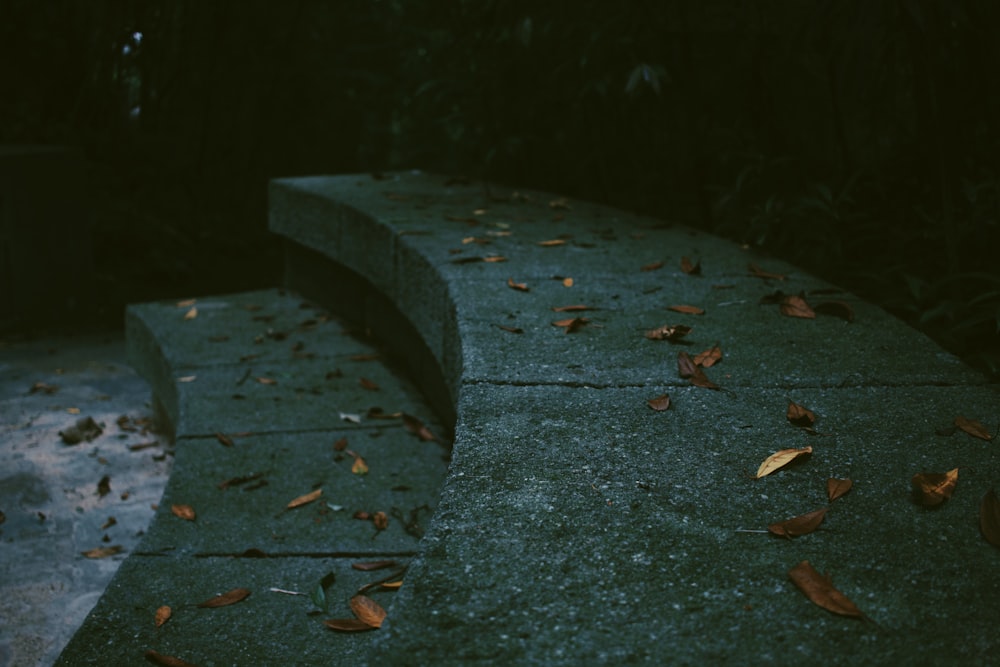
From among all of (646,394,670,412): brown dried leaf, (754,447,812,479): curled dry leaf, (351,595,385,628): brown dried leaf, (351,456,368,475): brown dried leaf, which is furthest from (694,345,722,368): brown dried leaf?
(351,456,368,475): brown dried leaf

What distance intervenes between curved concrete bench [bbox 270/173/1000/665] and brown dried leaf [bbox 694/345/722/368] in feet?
0.07

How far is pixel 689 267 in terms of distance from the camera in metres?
2.63

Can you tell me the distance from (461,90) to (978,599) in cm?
355

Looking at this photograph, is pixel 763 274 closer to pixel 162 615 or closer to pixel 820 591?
pixel 820 591

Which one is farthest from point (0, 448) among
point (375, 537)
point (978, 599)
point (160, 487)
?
point (978, 599)

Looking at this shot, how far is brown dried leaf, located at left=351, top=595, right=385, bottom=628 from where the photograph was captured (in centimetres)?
165

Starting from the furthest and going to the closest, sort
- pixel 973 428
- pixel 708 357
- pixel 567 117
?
pixel 567 117 < pixel 708 357 < pixel 973 428

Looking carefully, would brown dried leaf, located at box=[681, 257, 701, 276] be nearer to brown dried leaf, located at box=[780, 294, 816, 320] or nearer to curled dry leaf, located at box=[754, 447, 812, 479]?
brown dried leaf, located at box=[780, 294, 816, 320]

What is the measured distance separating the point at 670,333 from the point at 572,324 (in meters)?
0.22

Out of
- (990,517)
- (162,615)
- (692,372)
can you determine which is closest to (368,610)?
(162,615)

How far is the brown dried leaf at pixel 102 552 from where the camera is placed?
257cm

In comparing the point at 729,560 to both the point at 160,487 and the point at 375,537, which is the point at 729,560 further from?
the point at 160,487

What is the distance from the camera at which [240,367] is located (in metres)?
3.27

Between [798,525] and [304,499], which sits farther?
[304,499]
